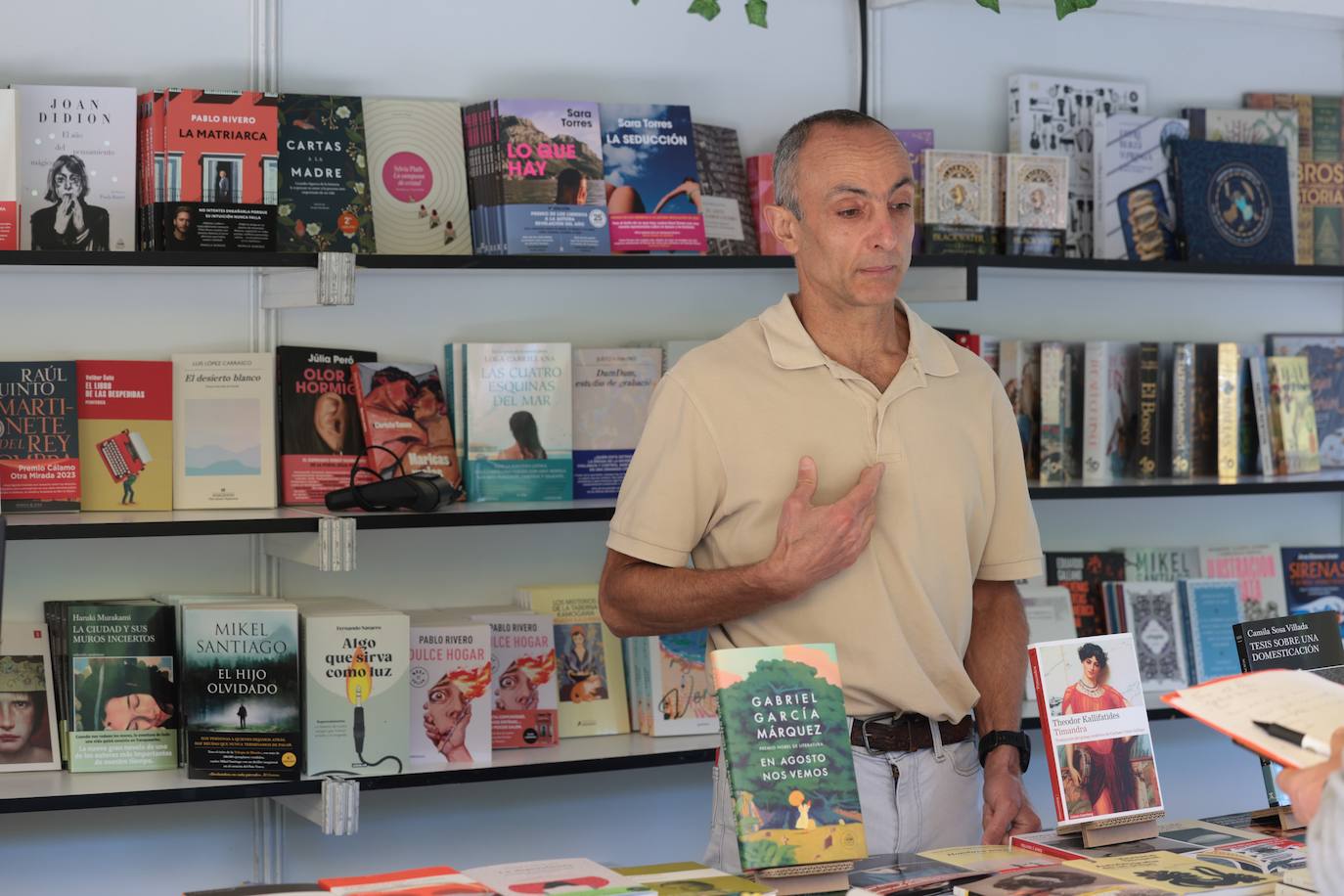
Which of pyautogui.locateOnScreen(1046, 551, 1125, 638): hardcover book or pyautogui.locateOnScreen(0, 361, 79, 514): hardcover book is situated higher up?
pyautogui.locateOnScreen(0, 361, 79, 514): hardcover book

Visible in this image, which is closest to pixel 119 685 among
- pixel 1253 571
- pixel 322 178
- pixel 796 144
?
pixel 322 178

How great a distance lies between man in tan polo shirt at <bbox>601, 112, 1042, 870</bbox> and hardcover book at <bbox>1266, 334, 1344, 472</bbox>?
1.70 meters

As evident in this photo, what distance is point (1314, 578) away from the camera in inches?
148

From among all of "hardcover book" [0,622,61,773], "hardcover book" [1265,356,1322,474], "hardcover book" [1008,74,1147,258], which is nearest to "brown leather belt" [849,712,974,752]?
"hardcover book" [0,622,61,773]

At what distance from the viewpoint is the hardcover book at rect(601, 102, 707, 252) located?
10.3ft

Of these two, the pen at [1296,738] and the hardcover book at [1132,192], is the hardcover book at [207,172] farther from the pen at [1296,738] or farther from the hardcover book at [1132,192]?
the pen at [1296,738]

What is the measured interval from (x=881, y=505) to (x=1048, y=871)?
0.63 m

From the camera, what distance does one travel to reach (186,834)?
9.93 ft

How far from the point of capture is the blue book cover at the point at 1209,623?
3561 millimetres

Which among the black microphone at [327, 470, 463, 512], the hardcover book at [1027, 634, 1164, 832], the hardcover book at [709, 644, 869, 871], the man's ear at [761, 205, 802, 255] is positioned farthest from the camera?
the black microphone at [327, 470, 463, 512]

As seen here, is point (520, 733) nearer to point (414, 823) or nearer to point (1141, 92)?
point (414, 823)

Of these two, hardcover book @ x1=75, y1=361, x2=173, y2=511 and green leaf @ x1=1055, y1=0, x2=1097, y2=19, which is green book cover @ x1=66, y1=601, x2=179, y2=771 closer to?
hardcover book @ x1=75, y1=361, x2=173, y2=511

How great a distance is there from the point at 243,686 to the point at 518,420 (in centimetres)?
74

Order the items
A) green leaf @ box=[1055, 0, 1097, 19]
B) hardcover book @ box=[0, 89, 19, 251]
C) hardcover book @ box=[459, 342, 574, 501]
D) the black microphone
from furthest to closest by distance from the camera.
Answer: hardcover book @ box=[459, 342, 574, 501] < the black microphone < hardcover book @ box=[0, 89, 19, 251] < green leaf @ box=[1055, 0, 1097, 19]
